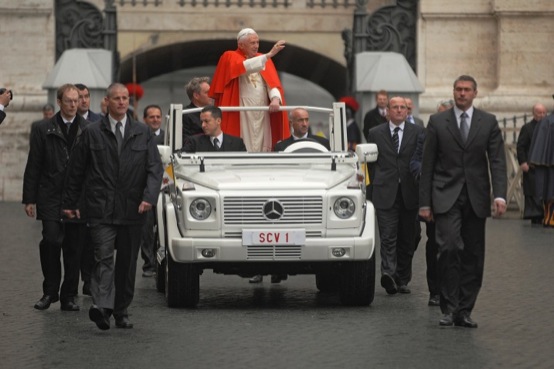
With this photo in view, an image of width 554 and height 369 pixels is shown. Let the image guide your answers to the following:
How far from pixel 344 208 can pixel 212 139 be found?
169 centimetres

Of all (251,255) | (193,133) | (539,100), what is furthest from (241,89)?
(539,100)

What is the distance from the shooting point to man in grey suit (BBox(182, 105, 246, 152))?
1504cm

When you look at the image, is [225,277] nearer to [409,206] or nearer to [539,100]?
[409,206]

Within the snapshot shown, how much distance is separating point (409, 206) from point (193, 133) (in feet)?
6.74

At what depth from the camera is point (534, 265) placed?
18.0 meters

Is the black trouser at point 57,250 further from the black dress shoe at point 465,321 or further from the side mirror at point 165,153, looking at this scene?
the black dress shoe at point 465,321

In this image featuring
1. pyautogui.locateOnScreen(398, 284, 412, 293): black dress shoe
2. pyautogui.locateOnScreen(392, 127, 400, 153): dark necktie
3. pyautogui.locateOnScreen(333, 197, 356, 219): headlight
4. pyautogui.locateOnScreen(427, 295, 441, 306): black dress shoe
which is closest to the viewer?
pyautogui.locateOnScreen(333, 197, 356, 219): headlight

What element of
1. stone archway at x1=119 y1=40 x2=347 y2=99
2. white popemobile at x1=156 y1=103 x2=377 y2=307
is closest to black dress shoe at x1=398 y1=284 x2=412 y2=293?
white popemobile at x1=156 y1=103 x2=377 y2=307

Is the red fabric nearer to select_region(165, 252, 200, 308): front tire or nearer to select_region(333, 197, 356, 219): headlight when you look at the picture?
select_region(333, 197, 356, 219): headlight

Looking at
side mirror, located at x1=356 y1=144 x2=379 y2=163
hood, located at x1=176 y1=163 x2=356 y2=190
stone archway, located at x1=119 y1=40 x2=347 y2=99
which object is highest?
stone archway, located at x1=119 y1=40 x2=347 y2=99

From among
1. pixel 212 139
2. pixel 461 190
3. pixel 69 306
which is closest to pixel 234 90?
pixel 212 139

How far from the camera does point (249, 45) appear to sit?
1627 centimetres

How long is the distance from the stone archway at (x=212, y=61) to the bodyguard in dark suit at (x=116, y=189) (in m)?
20.3

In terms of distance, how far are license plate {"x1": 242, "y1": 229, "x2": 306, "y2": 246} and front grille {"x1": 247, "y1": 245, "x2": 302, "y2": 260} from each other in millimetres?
39
